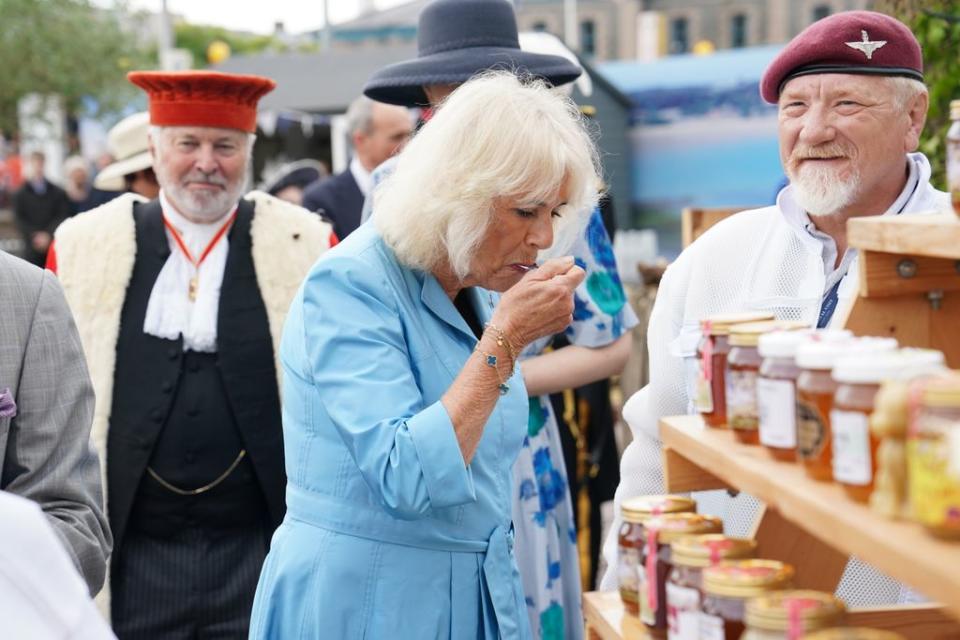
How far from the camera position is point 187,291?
3869 mm

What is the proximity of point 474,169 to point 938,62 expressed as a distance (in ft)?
9.49

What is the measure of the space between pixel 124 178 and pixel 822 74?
433 cm

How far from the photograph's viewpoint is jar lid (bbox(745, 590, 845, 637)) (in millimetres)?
1684

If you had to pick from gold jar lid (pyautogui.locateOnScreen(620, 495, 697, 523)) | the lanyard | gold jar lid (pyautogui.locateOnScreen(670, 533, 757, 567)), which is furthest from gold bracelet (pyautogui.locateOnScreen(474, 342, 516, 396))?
the lanyard

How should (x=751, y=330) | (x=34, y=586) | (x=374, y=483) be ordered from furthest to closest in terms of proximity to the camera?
1. (x=374, y=483)
2. (x=751, y=330)
3. (x=34, y=586)

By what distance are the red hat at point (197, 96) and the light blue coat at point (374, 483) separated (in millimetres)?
1603

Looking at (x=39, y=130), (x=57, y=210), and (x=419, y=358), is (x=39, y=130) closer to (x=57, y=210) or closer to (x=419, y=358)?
(x=57, y=210)

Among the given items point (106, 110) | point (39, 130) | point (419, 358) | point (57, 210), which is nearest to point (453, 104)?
point (419, 358)

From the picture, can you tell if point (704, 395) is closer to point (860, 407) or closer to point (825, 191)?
point (860, 407)

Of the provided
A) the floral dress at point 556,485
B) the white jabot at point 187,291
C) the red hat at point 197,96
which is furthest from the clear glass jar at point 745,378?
the red hat at point 197,96

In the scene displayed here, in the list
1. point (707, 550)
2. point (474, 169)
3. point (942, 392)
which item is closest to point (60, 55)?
point (474, 169)

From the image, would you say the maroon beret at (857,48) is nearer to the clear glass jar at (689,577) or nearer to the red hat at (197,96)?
the clear glass jar at (689,577)

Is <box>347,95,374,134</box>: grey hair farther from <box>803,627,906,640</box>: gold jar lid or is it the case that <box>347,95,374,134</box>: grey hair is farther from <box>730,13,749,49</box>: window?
<box>730,13,749,49</box>: window

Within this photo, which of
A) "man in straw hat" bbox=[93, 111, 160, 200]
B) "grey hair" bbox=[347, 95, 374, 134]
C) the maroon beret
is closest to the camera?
the maroon beret
